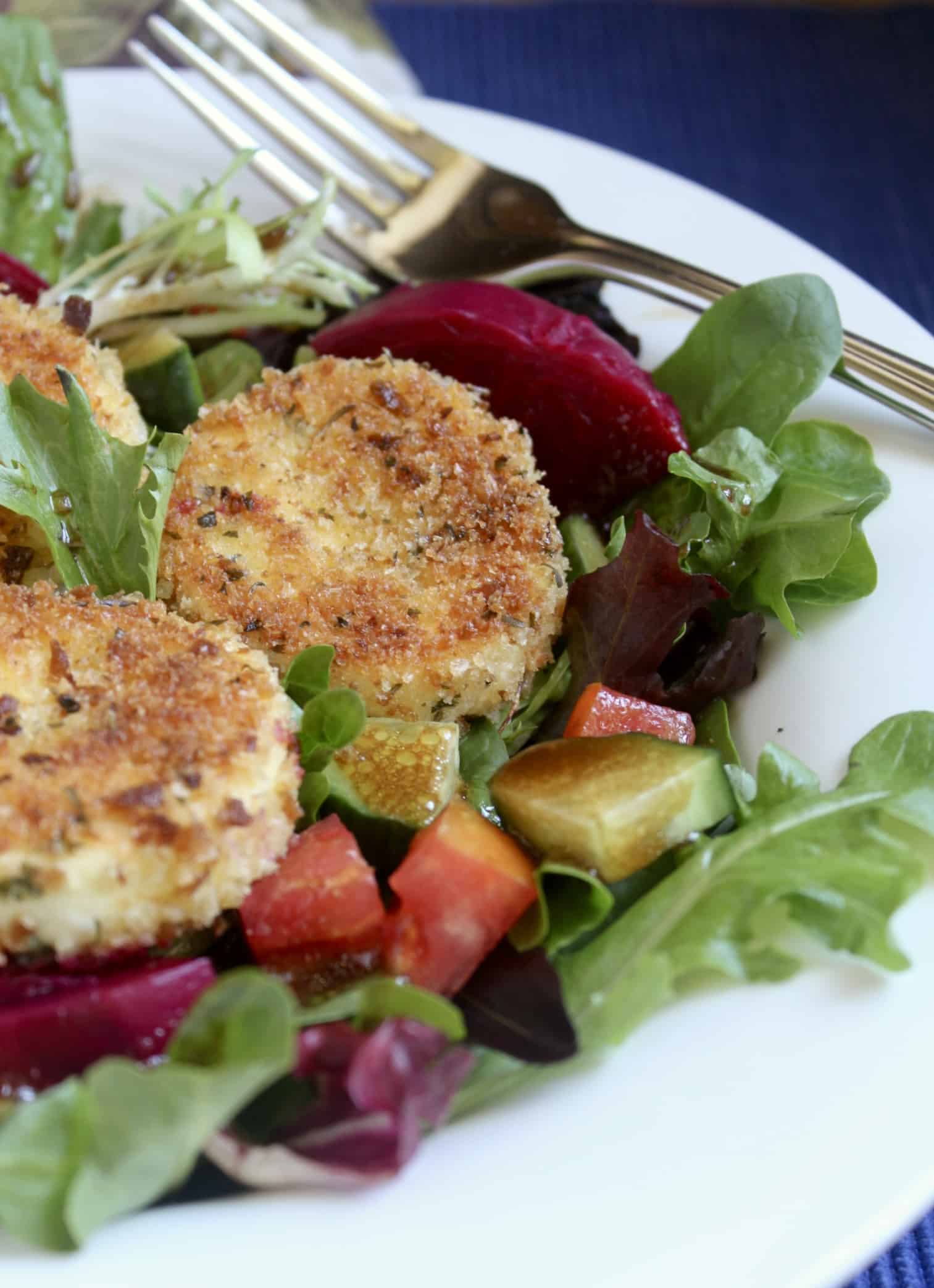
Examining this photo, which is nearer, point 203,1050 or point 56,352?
point 203,1050

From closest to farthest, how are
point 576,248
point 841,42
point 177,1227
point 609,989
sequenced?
point 177,1227
point 609,989
point 576,248
point 841,42

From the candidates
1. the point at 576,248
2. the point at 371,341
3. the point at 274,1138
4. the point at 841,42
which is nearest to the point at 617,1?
the point at 841,42

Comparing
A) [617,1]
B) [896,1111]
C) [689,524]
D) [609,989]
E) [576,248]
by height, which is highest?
[617,1]

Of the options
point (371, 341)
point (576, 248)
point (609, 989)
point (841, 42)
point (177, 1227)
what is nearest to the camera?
point (177, 1227)

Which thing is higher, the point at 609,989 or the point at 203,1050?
the point at 609,989

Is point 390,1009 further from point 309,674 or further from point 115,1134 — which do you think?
point 309,674

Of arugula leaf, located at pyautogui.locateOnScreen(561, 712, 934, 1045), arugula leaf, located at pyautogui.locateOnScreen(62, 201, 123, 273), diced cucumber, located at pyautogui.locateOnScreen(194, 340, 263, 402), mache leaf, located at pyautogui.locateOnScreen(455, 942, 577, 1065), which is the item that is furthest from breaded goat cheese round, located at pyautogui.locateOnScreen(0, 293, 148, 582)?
arugula leaf, located at pyautogui.locateOnScreen(561, 712, 934, 1045)

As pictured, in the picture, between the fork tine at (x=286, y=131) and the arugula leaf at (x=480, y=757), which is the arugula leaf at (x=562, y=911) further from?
the fork tine at (x=286, y=131)

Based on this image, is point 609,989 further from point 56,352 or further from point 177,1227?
point 56,352
